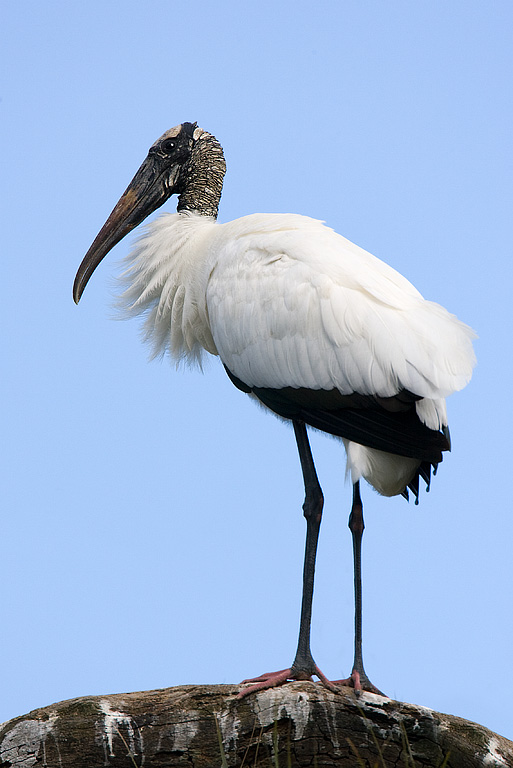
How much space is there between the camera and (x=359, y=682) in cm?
559

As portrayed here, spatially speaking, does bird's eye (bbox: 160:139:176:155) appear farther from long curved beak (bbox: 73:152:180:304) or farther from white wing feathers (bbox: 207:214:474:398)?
white wing feathers (bbox: 207:214:474:398)

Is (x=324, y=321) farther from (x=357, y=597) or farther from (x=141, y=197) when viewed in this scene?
(x=141, y=197)

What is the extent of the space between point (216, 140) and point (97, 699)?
4.52m

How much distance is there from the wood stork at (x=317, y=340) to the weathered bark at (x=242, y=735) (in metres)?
0.23

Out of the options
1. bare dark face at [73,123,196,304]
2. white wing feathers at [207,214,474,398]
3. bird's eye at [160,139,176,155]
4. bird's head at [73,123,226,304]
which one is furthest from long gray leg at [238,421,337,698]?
bird's eye at [160,139,176,155]

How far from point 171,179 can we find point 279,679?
4.01 m

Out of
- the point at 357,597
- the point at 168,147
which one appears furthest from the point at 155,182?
the point at 357,597

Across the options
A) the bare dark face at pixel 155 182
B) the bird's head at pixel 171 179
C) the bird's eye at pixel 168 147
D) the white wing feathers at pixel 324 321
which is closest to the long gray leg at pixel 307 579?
the white wing feathers at pixel 324 321

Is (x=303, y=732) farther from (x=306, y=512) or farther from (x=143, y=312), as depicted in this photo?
(x=143, y=312)

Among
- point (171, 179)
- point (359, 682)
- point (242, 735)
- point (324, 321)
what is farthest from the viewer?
point (171, 179)

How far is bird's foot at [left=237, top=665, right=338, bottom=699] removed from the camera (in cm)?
529

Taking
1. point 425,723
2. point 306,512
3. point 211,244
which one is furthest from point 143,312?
point 425,723

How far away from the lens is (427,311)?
19.5 feet

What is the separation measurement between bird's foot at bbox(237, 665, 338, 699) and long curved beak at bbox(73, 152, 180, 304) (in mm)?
3536
